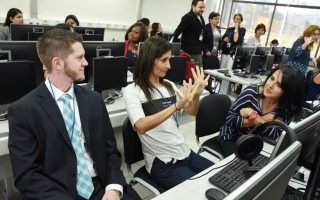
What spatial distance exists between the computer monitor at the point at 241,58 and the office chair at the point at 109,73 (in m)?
2.32

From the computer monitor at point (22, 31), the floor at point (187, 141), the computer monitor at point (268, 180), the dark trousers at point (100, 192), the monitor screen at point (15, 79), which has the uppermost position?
the computer monitor at point (22, 31)

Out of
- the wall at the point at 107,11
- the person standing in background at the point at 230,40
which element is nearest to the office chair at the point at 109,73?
the person standing in background at the point at 230,40

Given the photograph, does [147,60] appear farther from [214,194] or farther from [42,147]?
[214,194]

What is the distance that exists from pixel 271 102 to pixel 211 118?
0.46 metres

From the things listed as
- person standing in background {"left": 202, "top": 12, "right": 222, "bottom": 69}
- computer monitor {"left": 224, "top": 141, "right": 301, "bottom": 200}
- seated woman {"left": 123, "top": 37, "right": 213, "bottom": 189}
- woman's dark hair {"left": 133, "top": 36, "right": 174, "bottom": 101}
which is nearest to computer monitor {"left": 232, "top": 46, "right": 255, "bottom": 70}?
person standing in background {"left": 202, "top": 12, "right": 222, "bottom": 69}

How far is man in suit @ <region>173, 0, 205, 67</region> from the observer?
418 centimetres

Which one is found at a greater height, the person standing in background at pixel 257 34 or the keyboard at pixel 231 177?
the person standing in background at pixel 257 34

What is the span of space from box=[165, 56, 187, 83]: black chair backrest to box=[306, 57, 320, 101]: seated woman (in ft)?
6.35

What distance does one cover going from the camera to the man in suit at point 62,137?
3.92 ft

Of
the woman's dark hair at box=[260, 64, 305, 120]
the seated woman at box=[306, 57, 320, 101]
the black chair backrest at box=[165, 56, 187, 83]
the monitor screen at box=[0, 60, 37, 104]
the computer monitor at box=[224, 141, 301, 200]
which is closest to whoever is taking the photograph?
the computer monitor at box=[224, 141, 301, 200]

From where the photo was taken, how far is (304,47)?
4.50 m

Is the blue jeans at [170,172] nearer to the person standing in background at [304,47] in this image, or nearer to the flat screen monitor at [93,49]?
the flat screen monitor at [93,49]

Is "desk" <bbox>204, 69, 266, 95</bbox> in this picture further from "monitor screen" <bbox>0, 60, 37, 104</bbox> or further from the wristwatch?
"monitor screen" <bbox>0, 60, 37, 104</bbox>

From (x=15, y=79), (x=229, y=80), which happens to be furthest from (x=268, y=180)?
(x=229, y=80)
